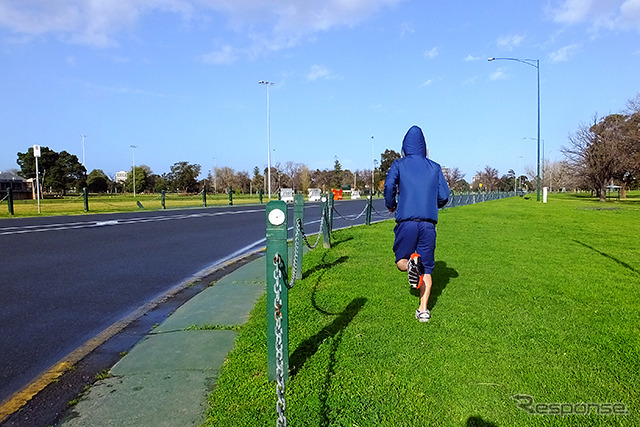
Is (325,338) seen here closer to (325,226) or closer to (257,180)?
(325,226)

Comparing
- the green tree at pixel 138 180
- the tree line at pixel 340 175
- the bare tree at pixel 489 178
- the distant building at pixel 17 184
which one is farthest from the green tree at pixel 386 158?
the distant building at pixel 17 184

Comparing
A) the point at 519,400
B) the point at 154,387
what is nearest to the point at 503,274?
the point at 519,400

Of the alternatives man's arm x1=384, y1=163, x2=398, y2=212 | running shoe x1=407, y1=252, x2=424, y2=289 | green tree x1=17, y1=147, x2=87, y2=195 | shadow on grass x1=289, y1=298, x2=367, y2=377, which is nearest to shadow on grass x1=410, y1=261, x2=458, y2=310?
running shoe x1=407, y1=252, x2=424, y2=289

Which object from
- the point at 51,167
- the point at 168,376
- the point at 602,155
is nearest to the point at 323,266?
the point at 168,376

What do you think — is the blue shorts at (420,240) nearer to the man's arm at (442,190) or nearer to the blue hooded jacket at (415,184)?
the blue hooded jacket at (415,184)

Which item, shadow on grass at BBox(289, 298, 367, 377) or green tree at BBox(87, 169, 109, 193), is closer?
shadow on grass at BBox(289, 298, 367, 377)

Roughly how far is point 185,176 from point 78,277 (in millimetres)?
95895

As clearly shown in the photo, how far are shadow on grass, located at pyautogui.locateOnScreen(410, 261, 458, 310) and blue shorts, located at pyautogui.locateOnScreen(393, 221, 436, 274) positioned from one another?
0.66 metres

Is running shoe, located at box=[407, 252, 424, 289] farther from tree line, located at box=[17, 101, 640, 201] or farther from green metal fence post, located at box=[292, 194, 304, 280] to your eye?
tree line, located at box=[17, 101, 640, 201]

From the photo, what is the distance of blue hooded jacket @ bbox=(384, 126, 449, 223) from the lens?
177 inches

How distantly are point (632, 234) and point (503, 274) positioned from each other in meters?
8.66

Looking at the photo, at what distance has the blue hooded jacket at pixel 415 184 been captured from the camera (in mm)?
4492

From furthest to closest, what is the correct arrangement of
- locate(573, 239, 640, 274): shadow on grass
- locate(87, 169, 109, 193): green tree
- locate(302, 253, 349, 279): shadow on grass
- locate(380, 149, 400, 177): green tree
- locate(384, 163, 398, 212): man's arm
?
locate(380, 149, 400, 177): green tree, locate(87, 169, 109, 193): green tree, locate(573, 239, 640, 274): shadow on grass, locate(302, 253, 349, 279): shadow on grass, locate(384, 163, 398, 212): man's arm

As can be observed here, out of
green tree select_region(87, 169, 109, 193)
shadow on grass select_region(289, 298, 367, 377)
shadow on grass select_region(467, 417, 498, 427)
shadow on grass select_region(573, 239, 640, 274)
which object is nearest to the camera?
shadow on grass select_region(467, 417, 498, 427)
